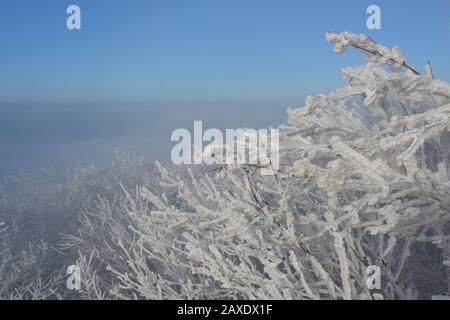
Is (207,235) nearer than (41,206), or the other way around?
(207,235)

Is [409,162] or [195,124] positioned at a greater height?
[195,124]

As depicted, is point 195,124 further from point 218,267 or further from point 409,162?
point 409,162

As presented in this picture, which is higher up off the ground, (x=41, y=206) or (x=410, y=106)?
(x=410, y=106)

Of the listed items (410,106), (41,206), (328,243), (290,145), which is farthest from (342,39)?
(41,206)

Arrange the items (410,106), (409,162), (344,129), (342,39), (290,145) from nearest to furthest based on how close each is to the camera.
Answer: (409,162) → (342,39) → (290,145) → (344,129) → (410,106)

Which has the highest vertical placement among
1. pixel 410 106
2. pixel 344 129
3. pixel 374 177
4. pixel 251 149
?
pixel 410 106

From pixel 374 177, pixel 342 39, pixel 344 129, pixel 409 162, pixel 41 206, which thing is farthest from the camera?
pixel 41 206

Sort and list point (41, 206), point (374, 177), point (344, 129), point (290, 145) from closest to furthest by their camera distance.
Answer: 1. point (374, 177)
2. point (290, 145)
3. point (344, 129)
4. point (41, 206)
